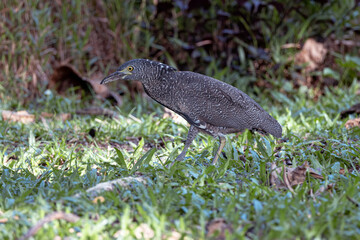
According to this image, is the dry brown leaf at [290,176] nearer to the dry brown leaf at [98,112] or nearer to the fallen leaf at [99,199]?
the fallen leaf at [99,199]

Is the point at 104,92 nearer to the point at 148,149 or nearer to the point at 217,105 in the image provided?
the point at 148,149

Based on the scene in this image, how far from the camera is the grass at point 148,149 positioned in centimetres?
257

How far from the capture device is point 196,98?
3.88 metres

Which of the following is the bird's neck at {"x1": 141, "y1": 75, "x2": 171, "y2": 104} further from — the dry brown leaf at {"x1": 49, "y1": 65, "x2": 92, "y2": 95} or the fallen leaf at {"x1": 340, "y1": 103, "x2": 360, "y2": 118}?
the dry brown leaf at {"x1": 49, "y1": 65, "x2": 92, "y2": 95}

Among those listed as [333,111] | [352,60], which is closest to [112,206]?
[333,111]

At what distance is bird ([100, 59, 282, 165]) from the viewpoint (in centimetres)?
388

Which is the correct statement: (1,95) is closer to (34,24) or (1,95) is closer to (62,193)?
(34,24)

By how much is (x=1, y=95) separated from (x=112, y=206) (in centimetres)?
462

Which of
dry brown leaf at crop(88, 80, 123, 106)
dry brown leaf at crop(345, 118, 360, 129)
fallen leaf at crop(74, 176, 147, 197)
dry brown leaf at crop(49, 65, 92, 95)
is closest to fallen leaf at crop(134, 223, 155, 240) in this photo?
fallen leaf at crop(74, 176, 147, 197)

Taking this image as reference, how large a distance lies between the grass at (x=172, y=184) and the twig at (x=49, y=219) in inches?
1.6

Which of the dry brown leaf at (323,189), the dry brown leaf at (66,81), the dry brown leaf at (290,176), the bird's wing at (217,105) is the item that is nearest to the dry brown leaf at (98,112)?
the dry brown leaf at (66,81)

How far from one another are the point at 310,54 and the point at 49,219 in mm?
6287

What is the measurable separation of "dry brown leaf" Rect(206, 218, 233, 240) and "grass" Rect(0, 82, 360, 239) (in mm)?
38

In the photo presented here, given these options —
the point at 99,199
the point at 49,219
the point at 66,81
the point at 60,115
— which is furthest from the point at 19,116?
the point at 49,219
